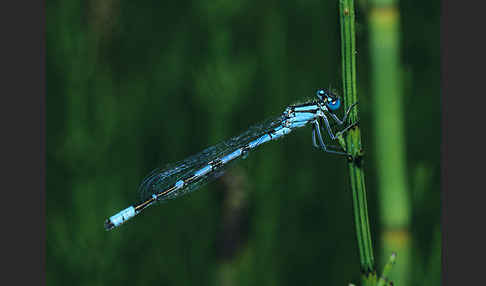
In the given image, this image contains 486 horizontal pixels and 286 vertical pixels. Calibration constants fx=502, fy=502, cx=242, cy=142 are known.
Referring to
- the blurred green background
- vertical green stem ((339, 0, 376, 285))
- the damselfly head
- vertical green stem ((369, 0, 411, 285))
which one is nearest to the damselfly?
the damselfly head

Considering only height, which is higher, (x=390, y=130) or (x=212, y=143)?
(x=212, y=143)

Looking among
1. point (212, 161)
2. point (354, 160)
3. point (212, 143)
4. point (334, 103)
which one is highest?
point (212, 143)

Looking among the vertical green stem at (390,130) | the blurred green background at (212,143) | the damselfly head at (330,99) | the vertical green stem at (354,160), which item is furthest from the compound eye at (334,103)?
the blurred green background at (212,143)

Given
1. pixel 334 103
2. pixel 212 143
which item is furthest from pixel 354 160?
pixel 212 143

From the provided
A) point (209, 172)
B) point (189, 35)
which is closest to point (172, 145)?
point (189, 35)

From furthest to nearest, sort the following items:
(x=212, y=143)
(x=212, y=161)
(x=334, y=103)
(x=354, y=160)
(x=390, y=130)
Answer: (x=212, y=143) < (x=212, y=161) < (x=334, y=103) < (x=390, y=130) < (x=354, y=160)

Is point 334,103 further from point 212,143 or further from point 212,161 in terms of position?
point 212,143

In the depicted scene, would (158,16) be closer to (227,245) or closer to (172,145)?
(172,145)
